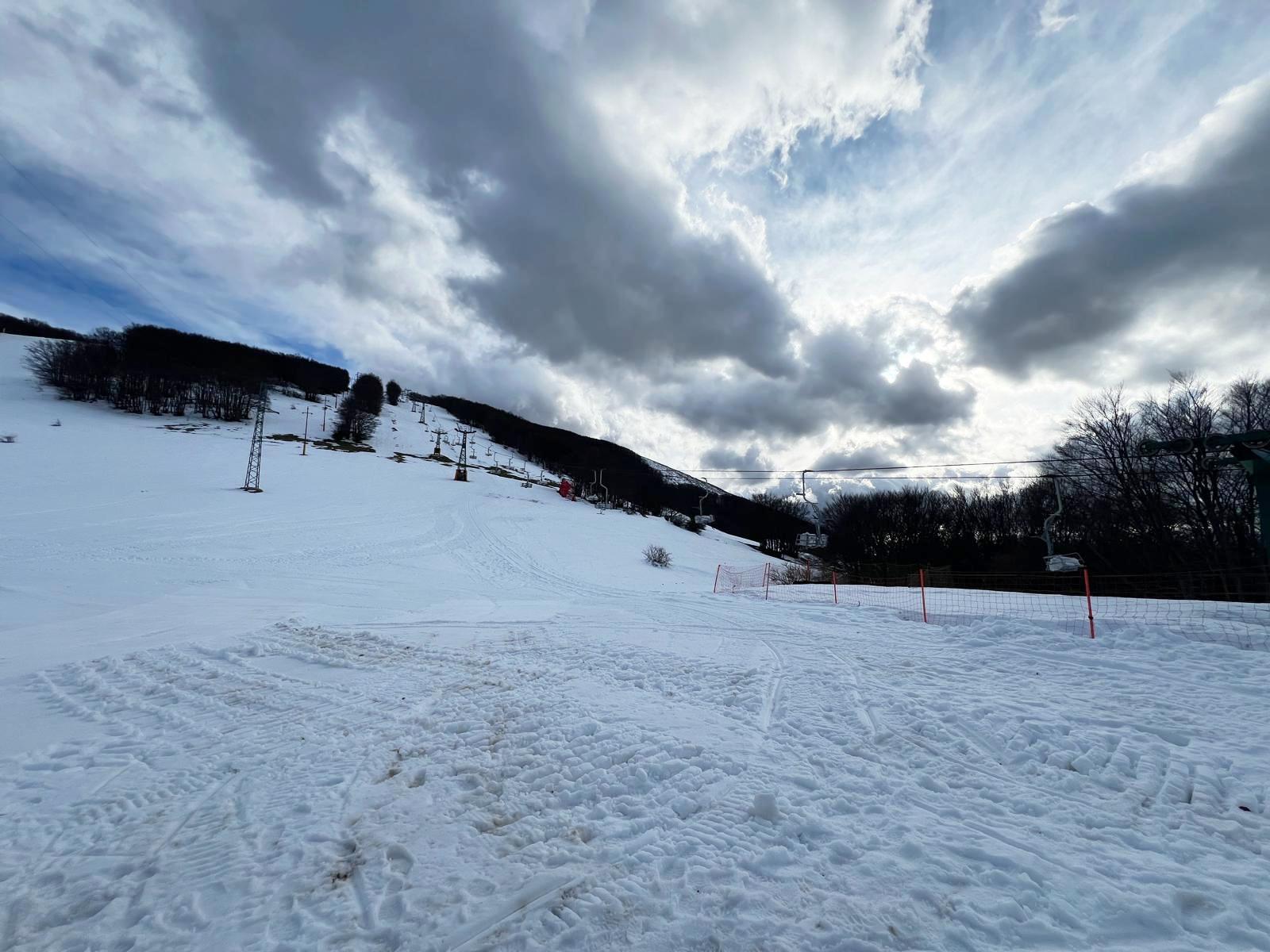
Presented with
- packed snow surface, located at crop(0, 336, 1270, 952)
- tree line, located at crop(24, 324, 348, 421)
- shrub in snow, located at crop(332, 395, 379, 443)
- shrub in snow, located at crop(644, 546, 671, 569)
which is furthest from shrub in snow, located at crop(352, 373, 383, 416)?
packed snow surface, located at crop(0, 336, 1270, 952)

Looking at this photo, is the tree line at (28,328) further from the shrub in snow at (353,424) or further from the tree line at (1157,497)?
the tree line at (1157,497)

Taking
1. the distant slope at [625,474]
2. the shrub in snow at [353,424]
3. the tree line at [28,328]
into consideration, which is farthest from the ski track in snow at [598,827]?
the tree line at [28,328]

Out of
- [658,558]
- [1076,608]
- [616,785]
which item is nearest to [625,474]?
[658,558]

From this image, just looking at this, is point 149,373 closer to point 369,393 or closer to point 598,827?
point 369,393

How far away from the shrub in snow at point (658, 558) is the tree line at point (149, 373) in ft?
192

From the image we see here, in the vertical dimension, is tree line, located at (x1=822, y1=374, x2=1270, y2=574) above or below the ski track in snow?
above

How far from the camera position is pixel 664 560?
2575 cm

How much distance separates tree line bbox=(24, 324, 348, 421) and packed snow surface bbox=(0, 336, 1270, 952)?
207 ft

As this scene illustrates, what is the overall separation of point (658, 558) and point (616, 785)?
22.0m

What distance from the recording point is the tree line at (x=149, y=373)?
53438mm

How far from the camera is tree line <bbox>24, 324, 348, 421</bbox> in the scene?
5344 centimetres

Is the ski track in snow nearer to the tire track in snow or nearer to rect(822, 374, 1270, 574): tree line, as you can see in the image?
the tire track in snow

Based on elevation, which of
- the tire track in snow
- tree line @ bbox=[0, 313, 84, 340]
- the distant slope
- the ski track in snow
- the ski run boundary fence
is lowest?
the ski track in snow

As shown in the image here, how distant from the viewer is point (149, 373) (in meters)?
55.8
